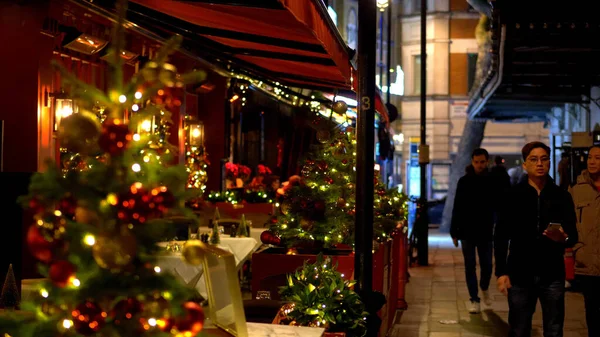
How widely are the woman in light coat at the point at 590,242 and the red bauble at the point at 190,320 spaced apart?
5.07 metres

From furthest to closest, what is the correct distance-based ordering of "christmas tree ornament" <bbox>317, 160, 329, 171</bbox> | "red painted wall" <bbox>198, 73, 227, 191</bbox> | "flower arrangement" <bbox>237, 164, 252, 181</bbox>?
"flower arrangement" <bbox>237, 164, 252, 181</bbox> < "red painted wall" <bbox>198, 73, 227, 191</bbox> < "christmas tree ornament" <bbox>317, 160, 329, 171</bbox>

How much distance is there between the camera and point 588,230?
24.2ft

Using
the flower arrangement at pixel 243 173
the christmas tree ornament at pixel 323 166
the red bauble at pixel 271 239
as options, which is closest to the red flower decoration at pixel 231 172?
the flower arrangement at pixel 243 173

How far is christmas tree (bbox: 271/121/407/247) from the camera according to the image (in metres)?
8.47

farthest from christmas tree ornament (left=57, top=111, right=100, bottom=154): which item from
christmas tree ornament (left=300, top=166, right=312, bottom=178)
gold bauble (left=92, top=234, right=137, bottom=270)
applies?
christmas tree ornament (left=300, top=166, right=312, bottom=178)

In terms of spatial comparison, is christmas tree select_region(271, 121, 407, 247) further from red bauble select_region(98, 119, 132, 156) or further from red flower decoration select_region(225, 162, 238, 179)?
red flower decoration select_region(225, 162, 238, 179)

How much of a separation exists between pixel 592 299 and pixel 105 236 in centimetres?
549

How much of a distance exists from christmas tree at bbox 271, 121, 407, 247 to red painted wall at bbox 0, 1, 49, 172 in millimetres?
2860

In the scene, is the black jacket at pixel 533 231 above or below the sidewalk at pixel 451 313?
above

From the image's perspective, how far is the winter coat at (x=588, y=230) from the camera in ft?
24.0

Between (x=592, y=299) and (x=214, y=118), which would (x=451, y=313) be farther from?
(x=214, y=118)

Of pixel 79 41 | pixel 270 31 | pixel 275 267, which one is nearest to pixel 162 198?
pixel 275 267

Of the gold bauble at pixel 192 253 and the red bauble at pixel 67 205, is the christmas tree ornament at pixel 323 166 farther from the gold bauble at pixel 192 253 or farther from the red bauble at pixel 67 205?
the red bauble at pixel 67 205

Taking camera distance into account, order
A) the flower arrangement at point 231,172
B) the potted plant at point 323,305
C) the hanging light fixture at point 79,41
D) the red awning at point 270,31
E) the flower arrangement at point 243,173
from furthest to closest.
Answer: the flower arrangement at point 243,173 < the flower arrangement at point 231,172 < the hanging light fixture at point 79,41 < the red awning at point 270,31 < the potted plant at point 323,305
